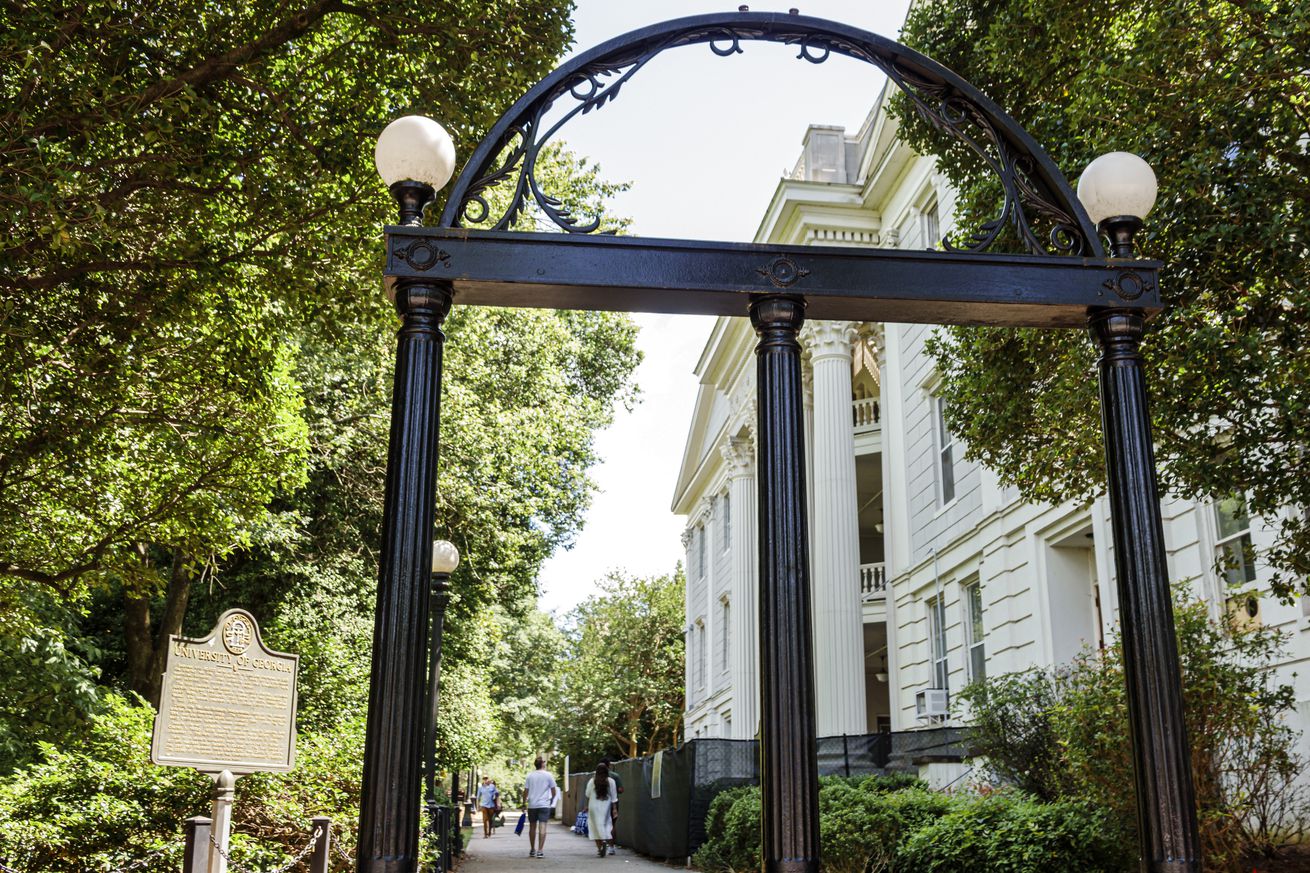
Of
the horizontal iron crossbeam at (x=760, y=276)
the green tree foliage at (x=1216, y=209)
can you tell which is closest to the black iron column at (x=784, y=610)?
the horizontal iron crossbeam at (x=760, y=276)

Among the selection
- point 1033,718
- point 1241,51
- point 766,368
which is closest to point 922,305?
point 766,368

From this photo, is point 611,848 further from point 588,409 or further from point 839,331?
point 839,331

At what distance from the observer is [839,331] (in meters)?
24.8

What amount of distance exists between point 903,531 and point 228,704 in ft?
58.1

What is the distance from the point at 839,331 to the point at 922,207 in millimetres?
3094

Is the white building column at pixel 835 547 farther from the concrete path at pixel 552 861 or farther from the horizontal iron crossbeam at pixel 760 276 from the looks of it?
the horizontal iron crossbeam at pixel 760 276

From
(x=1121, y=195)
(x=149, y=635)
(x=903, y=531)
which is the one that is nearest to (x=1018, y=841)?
(x=1121, y=195)

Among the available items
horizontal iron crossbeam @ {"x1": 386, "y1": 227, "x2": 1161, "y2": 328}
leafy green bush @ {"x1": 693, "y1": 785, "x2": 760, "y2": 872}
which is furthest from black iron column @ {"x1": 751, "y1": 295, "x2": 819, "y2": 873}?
leafy green bush @ {"x1": 693, "y1": 785, "x2": 760, "y2": 872}

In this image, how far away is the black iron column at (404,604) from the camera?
15.5 feet

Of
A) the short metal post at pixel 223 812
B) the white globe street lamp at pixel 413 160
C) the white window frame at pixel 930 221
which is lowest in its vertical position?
the short metal post at pixel 223 812

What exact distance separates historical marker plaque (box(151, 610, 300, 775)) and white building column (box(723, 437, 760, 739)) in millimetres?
23684

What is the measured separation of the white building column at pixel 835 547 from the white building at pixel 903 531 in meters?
0.03

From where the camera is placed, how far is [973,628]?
21.2m

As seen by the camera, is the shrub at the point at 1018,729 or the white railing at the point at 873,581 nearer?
the shrub at the point at 1018,729
